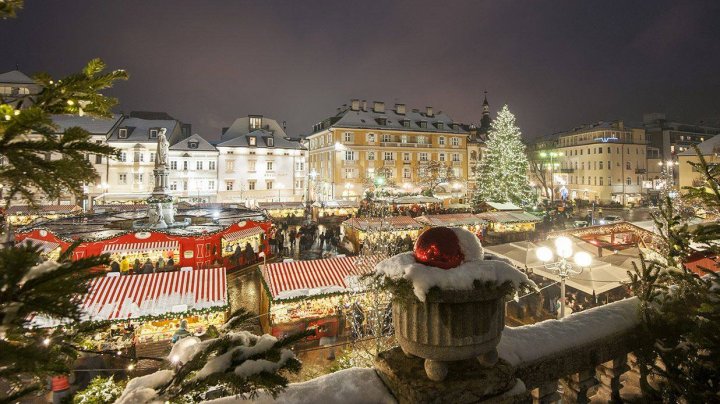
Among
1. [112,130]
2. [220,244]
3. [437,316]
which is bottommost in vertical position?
[220,244]

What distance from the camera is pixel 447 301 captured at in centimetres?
198

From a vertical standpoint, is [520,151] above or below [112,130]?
below

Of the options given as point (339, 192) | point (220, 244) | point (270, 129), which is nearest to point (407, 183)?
point (339, 192)

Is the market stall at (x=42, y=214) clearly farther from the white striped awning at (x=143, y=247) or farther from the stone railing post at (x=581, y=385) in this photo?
the stone railing post at (x=581, y=385)

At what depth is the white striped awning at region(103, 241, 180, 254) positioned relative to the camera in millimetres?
14824

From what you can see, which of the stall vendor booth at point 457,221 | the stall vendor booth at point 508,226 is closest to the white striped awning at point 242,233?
the stall vendor booth at point 457,221

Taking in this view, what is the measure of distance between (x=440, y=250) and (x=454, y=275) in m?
0.21

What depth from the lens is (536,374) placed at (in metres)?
2.70

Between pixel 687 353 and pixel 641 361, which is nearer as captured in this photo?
pixel 687 353

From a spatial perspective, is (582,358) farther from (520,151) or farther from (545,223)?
(520,151)

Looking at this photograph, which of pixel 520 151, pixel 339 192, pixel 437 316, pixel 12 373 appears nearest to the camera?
pixel 12 373

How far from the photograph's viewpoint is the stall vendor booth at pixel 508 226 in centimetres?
2417

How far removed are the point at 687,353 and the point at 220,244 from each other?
18.0 meters

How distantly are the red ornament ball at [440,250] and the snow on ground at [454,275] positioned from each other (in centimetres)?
7
